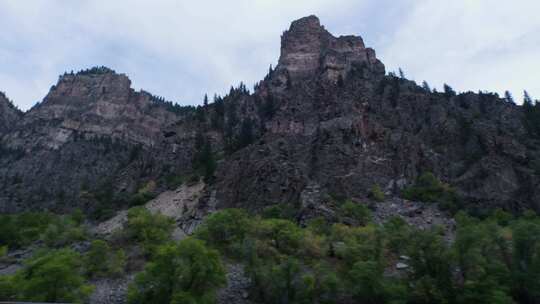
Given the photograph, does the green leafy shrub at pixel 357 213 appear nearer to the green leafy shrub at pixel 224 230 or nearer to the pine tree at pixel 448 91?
the green leafy shrub at pixel 224 230

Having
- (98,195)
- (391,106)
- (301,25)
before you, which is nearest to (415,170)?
(391,106)

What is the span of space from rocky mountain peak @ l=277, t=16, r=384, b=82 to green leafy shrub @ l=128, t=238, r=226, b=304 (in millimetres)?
76678

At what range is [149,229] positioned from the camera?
4850 cm

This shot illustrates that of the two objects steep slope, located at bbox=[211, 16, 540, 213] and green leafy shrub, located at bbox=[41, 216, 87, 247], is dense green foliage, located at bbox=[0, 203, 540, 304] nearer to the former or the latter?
green leafy shrub, located at bbox=[41, 216, 87, 247]

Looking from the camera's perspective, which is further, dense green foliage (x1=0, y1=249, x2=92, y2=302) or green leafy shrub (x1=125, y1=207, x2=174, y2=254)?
green leafy shrub (x1=125, y1=207, x2=174, y2=254)

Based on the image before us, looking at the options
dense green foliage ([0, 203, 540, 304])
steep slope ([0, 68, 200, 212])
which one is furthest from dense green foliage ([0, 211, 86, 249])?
dense green foliage ([0, 203, 540, 304])

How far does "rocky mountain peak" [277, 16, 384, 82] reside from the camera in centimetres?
10444

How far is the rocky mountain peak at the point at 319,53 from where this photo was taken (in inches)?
4112

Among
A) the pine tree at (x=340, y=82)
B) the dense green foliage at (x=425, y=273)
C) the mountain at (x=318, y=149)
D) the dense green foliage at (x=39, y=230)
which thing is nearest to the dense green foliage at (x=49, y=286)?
the dense green foliage at (x=425, y=273)

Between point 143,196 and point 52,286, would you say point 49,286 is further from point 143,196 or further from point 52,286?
point 143,196

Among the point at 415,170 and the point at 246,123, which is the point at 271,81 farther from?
the point at 415,170

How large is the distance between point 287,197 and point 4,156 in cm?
12590

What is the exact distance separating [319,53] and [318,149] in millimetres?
49846

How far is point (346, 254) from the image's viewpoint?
1422 inches
